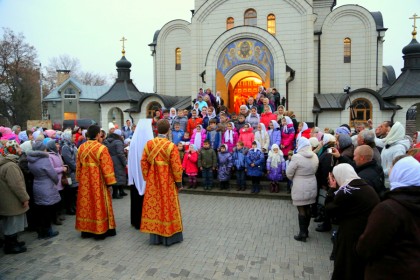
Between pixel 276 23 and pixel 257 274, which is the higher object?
pixel 276 23

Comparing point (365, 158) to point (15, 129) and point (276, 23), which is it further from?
point (276, 23)

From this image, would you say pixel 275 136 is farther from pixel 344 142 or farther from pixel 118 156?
pixel 118 156

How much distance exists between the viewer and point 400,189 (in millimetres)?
2496

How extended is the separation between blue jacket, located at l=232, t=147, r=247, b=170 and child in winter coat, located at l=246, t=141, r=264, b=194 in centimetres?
12

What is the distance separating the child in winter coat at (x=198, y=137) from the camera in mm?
9633

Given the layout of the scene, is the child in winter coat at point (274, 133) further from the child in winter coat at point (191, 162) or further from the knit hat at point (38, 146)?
the knit hat at point (38, 146)

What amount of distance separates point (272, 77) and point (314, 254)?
491 inches

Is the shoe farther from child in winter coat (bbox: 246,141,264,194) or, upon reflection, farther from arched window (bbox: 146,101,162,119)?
arched window (bbox: 146,101,162,119)

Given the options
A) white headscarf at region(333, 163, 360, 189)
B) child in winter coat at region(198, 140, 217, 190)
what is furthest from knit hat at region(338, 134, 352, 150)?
child in winter coat at region(198, 140, 217, 190)

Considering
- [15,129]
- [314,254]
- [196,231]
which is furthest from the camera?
[15,129]

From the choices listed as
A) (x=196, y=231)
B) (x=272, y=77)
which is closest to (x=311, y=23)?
(x=272, y=77)

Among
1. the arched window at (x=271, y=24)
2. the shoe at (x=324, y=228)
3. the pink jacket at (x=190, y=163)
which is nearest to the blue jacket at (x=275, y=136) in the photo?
the pink jacket at (x=190, y=163)

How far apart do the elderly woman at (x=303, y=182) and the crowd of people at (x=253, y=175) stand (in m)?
0.02

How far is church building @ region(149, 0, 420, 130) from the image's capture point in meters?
16.4
